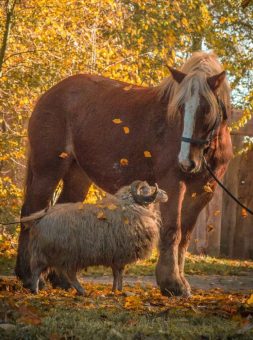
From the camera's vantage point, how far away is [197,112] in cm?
694

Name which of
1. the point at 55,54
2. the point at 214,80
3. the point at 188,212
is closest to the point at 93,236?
the point at 188,212

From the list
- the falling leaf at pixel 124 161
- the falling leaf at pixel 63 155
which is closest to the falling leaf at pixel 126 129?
the falling leaf at pixel 124 161

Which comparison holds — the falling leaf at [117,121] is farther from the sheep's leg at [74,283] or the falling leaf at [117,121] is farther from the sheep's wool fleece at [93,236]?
the sheep's leg at [74,283]

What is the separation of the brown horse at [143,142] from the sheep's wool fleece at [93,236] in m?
0.21

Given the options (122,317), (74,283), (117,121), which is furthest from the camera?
(117,121)

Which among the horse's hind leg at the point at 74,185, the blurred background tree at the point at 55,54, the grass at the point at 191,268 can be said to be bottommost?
the grass at the point at 191,268

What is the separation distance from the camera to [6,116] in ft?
45.5

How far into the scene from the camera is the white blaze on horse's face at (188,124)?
680 cm

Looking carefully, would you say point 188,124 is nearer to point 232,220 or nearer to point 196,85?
point 196,85

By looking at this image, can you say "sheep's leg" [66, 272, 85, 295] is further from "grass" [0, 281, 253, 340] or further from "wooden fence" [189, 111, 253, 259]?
"wooden fence" [189, 111, 253, 259]

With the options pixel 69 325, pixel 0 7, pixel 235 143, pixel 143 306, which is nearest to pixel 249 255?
pixel 235 143

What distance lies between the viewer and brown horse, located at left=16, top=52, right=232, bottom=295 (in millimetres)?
7062

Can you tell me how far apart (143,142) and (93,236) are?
1053mm

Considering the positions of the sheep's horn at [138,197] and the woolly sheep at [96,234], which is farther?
the sheep's horn at [138,197]
